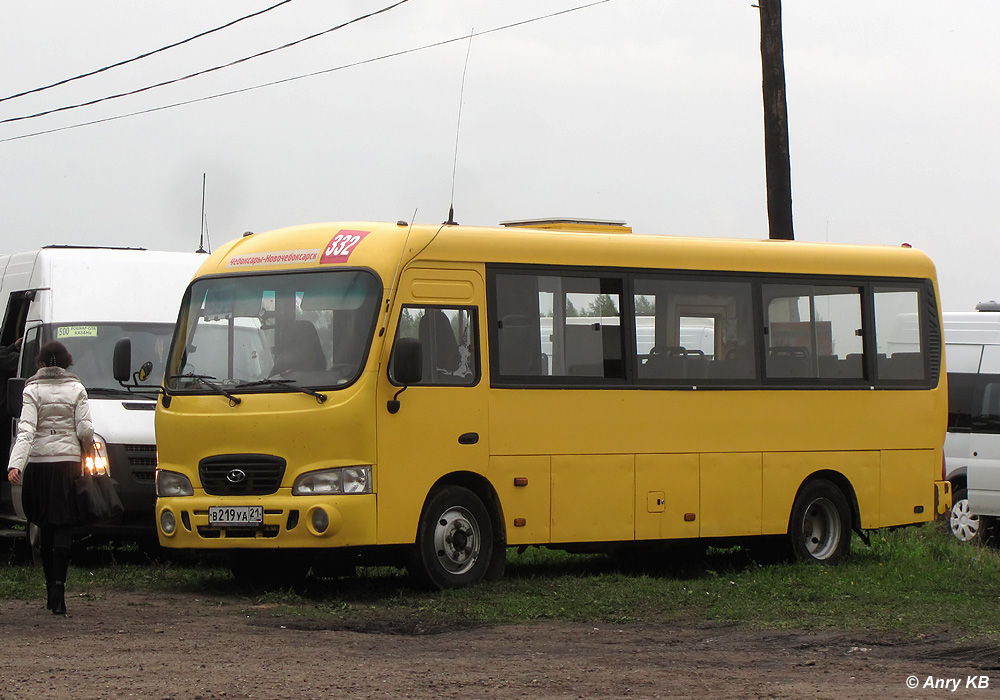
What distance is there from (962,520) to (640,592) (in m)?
7.58

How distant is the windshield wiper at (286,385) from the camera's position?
12102mm

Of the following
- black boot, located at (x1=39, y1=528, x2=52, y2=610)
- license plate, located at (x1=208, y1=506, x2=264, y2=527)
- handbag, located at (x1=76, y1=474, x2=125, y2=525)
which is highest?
handbag, located at (x1=76, y1=474, x2=125, y2=525)

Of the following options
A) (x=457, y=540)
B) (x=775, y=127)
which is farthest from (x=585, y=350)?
(x=775, y=127)

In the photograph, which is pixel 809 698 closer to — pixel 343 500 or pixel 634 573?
pixel 343 500

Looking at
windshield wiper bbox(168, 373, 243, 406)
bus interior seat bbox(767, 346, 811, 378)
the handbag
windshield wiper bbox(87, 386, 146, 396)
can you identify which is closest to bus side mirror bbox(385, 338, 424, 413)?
windshield wiper bbox(168, 373, 243, 406)

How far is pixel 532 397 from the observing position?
13.2 m

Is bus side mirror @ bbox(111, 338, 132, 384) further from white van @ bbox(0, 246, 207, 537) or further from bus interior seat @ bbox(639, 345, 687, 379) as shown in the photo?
bus interior seat @ bbox(639, 345, 687, 379)

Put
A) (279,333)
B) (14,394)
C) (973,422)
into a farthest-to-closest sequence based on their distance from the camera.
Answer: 1. (973,422)
2. (14,394)
3. (279,333)

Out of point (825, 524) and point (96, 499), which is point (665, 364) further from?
point (96, 499)

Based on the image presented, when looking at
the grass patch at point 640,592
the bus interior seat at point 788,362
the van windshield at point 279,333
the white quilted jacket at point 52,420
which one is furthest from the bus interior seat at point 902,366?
the white quilted jacket at point 52,420

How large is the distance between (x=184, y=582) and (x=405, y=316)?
3103 mm

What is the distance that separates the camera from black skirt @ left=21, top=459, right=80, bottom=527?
1132 centimetres

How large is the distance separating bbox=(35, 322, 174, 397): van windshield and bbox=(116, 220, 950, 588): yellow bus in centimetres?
180

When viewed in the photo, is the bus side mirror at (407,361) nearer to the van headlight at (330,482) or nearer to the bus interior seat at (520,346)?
the van headlight at (330,482)
